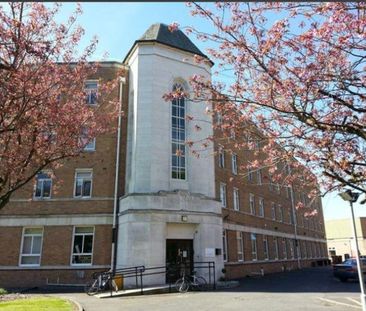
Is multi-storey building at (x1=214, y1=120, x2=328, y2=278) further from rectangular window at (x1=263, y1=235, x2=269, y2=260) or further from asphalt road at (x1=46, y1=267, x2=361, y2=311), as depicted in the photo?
asphalt road at (x1=46, y1=267, x2=361, y2=311)

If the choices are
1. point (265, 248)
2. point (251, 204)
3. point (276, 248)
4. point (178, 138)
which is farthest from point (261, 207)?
point (178, 138)

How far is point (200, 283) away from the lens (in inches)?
789

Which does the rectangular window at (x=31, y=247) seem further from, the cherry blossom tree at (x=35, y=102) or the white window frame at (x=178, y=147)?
the cherry blossom tree at (x=35, y=102)

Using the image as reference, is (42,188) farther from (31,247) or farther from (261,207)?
(261,207)

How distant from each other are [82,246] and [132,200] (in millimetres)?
4166

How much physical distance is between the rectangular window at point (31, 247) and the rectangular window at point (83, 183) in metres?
3.00

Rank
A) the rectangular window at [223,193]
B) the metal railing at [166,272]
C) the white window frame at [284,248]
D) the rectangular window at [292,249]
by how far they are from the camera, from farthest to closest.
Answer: the rectangular window at [292,249] → the white window frame at [284,248] → the rectangular window at [223,193] → the metal railing at [166,272]

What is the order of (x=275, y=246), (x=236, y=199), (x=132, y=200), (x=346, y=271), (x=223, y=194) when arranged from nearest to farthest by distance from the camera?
(x=132, y=200), (x=346, y=271), (x=223, y=194), (x=236, y=199), (x=275, y=246)

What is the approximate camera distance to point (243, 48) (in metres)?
6.88

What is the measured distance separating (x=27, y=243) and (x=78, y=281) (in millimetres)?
3891

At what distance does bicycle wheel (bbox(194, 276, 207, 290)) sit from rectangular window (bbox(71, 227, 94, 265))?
6.16 meters

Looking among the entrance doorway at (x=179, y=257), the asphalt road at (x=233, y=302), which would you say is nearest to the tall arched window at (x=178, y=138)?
the entrance doorway at (x=179, y=257)

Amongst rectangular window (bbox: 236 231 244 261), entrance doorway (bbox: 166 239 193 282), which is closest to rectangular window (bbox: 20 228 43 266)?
entrance doorway (bbox: 166 239 193 282)

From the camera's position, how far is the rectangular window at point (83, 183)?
22625 millimetres
